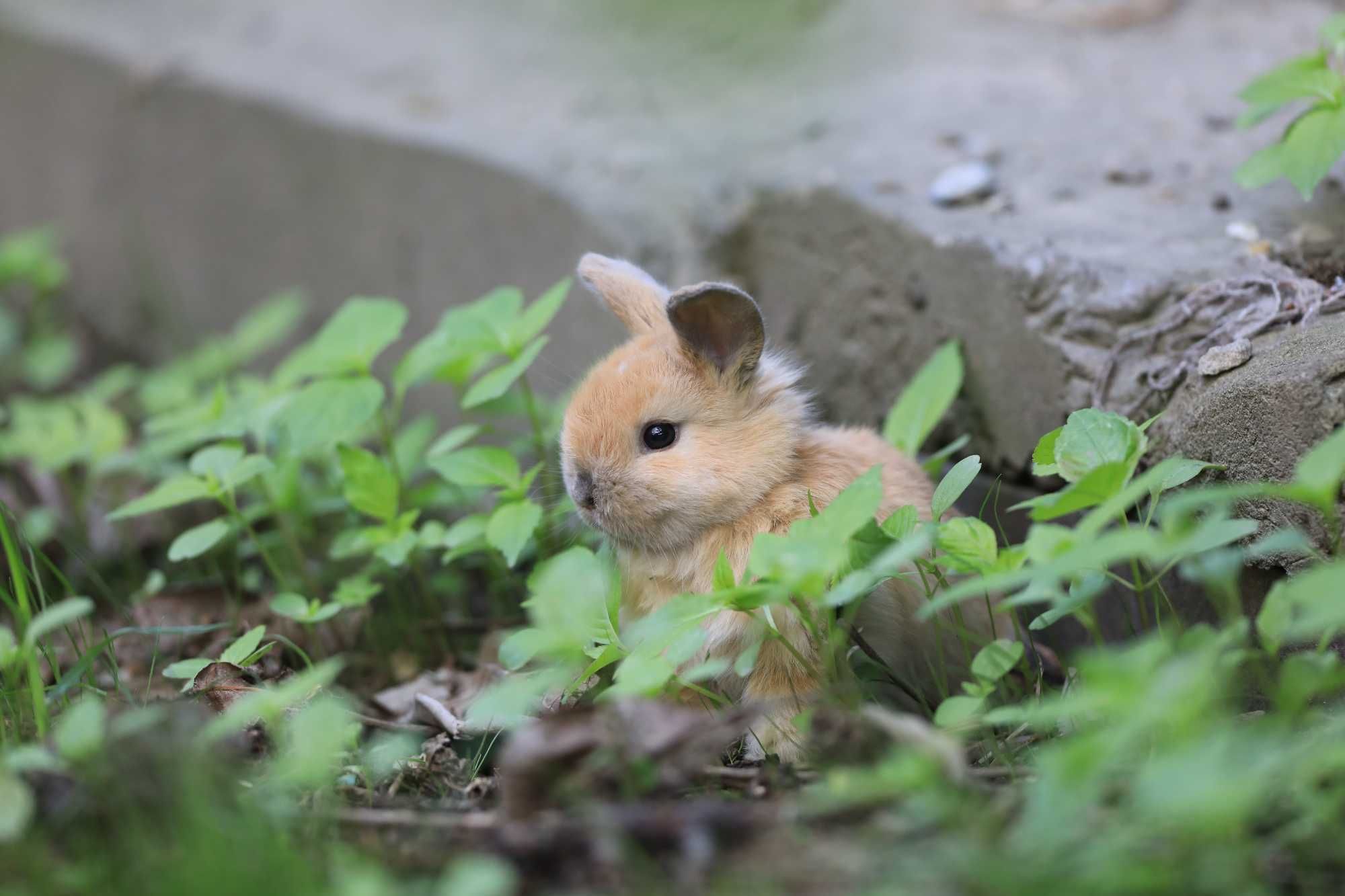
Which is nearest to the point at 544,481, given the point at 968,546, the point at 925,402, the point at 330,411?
the point at 330,411

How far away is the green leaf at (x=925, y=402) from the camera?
305 centimetres

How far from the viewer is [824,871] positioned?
146 centimetres

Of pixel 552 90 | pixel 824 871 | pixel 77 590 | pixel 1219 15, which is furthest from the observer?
pixel 552 90

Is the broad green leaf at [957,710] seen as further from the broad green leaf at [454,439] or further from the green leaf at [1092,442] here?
the broad green leaf at [454,439]

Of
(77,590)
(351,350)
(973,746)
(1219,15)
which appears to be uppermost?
(1219,15)

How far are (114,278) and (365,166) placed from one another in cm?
218

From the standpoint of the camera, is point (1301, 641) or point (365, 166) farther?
point (365, 166)

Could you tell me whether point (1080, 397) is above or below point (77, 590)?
above

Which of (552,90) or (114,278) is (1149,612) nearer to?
(552,90)

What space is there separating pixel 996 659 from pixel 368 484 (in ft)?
5.70

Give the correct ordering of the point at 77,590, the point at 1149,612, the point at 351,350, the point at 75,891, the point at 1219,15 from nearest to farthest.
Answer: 1. the point at 75,891
2. the point at 1149,612
3. the point at 351,350
4. the point at 77,590
5. the point at 1219,15

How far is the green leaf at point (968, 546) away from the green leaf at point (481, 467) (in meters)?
1.20

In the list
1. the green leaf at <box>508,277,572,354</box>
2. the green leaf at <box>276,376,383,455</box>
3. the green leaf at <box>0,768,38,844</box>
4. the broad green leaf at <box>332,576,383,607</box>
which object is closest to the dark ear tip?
the green leaf at <box>508,277,572,354</box>

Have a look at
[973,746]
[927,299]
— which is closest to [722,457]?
[973,746]
